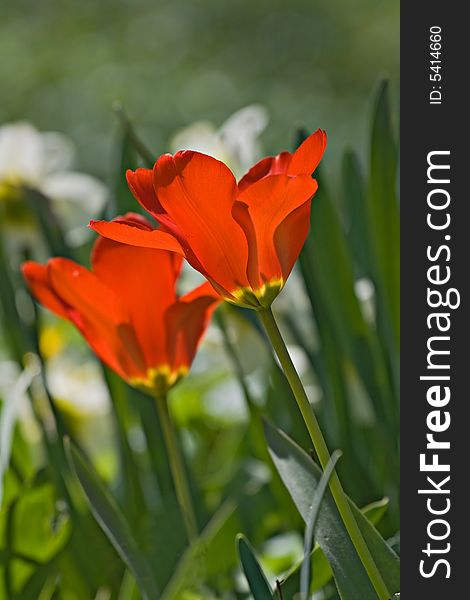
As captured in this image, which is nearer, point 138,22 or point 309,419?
point 309,419

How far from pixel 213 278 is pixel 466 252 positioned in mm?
154

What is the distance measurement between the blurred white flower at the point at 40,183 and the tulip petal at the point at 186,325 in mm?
328

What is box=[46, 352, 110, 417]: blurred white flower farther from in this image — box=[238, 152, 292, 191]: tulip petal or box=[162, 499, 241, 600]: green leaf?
box=[238, 152, 292, 191]: tulip petal

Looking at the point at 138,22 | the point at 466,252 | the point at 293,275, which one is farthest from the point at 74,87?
the point at 466,252

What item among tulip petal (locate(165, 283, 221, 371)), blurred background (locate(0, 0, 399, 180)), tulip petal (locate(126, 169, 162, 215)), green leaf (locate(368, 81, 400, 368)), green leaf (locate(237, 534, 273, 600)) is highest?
blurred background (locate(0, 0, 399, 180))

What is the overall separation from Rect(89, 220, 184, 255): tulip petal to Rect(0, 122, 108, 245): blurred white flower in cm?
45

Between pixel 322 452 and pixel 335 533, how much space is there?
59 mm

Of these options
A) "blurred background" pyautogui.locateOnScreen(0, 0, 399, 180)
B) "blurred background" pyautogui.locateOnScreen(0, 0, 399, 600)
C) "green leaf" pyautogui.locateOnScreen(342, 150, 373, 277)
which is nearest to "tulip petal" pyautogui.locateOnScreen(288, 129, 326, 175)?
"blurred background" pyautogui.locateOnScreen(0, 0, 399, 600)

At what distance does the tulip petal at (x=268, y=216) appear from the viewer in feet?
1.58

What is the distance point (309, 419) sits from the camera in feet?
1.58

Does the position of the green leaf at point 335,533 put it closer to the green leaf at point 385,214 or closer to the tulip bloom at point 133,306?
the tulip bloom at point 133,306

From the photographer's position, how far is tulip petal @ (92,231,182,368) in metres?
0.60

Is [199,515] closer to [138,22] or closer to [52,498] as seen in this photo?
[52,498]

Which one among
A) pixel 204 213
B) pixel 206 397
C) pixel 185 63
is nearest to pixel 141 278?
pixel 204 213
